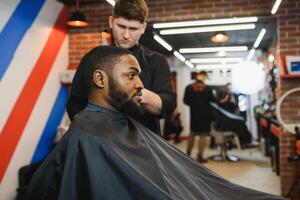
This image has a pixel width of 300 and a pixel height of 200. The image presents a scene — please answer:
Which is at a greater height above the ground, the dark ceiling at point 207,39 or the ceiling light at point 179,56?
the dark ceiling at point 207,39

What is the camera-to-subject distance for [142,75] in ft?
4.97

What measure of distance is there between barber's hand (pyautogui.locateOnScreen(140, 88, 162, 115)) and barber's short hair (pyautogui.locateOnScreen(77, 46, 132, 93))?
161 millimetres

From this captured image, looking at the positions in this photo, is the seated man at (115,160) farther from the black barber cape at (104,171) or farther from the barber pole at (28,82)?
the barber pole at (28,82)

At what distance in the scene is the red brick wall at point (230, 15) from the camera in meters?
3.94

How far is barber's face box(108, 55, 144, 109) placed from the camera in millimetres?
1231

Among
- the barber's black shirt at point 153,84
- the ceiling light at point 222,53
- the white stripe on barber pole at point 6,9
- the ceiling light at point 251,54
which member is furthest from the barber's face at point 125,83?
the ceiling light at point 251,54

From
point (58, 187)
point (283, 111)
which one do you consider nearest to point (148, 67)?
point (58, 187)

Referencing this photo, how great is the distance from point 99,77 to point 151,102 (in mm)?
234

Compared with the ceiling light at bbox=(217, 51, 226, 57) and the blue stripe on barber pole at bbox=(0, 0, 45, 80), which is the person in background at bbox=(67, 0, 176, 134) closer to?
the blue stripe on barber pole at bbox=(0, 0, 45, 80)

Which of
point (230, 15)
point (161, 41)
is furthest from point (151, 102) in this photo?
point (161, 41)

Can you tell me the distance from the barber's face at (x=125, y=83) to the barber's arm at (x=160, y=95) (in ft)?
0.24

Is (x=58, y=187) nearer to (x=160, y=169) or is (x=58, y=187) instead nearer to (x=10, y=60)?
(x=160, y=169)

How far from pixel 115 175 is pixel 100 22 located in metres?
3.51

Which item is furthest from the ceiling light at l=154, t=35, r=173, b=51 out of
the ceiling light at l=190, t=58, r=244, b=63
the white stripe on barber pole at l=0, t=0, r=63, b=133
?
the white stripe on barber pole at l=0, t=0, r=63, b=133
